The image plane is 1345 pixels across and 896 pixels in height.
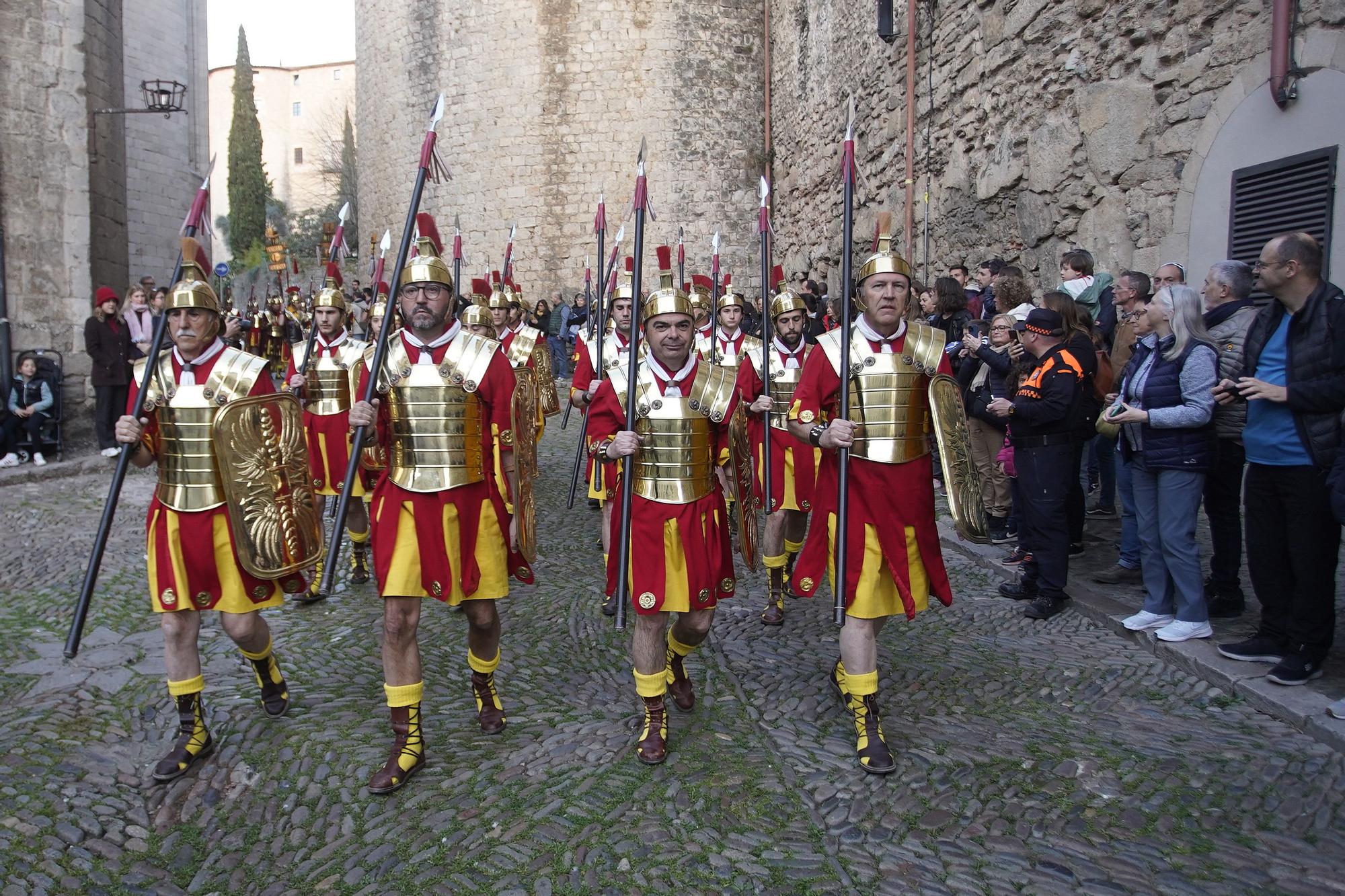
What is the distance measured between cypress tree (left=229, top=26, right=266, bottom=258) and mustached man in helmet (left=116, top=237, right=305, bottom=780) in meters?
45.9

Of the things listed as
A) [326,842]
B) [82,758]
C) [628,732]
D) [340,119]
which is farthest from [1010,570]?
[340,119]

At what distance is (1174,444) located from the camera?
514 centimetres

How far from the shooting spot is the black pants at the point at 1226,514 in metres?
5.38

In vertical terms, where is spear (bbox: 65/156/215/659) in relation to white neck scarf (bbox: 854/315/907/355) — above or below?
below

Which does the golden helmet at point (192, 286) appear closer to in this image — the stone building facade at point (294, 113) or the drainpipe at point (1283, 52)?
the drainpipe at point (1283, 52)

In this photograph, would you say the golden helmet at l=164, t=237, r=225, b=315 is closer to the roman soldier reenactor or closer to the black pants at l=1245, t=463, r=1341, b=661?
the roman soldier reenactor

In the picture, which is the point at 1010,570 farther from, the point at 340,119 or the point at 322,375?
the point at 340,119

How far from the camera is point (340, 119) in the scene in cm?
6575

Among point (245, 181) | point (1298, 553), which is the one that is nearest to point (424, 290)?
point (1298, 553)

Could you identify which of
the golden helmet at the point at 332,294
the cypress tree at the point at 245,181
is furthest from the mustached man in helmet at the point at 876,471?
the cypress tree at the point at 245,181

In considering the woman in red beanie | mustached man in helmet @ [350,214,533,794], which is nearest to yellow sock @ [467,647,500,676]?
mustached man in helmet @ [350,214,533,794]

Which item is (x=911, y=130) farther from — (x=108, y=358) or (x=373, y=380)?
(x=373, y=380)

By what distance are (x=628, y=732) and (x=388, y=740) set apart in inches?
39.1

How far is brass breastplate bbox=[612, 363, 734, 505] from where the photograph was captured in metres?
4.05
